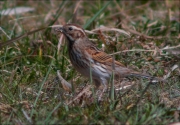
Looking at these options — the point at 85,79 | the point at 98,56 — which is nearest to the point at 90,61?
the point at 98,56

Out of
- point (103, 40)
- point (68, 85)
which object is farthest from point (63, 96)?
point (103, 40)

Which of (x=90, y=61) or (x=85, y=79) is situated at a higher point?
(x=90, y=61)

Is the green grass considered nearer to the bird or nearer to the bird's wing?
the bird

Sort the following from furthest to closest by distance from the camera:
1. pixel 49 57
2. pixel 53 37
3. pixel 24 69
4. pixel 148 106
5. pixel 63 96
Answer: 1. pixel 53 37
2. pixel 49 57
3. pixel 24 69
4. pixel 63 96
5. pixel 148 106

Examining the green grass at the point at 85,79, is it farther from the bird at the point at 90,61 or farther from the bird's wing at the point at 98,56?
the bird's wing at the point at 98,56

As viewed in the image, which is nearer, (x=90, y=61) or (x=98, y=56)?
(x=90, y=61)

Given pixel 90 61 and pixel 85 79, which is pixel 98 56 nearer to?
pixel 90 61

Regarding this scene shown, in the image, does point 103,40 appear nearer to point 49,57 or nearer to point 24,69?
point 49,57
